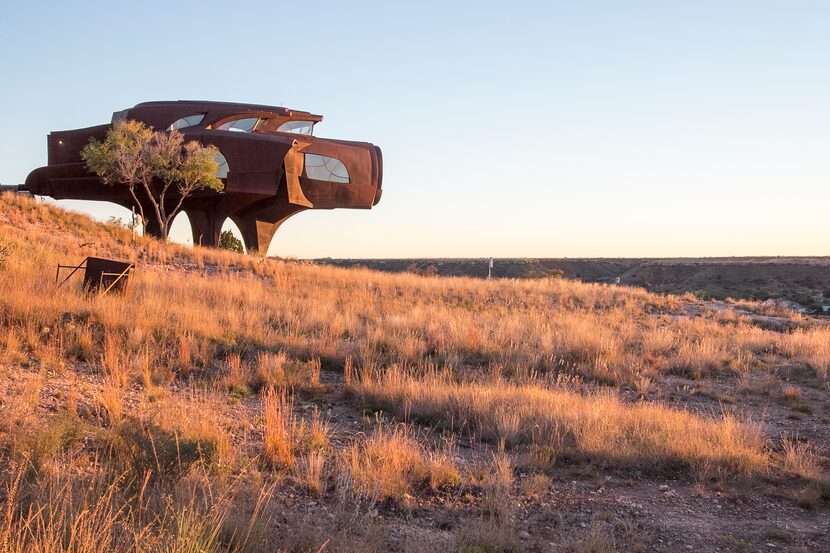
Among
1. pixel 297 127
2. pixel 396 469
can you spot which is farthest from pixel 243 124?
pixel 396 469

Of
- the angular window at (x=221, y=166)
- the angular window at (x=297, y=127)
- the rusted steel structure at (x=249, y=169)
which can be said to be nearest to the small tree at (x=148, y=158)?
the angular window at (x=221, y=166)

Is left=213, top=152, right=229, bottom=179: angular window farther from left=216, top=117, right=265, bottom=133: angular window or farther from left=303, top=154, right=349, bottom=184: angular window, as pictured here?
left=303, top=154, right=349, bottom=184: angular window

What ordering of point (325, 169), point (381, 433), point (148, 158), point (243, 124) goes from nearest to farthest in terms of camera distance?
point (381, 433) < point (148, 158) < point (243, 124) < point (325, 169)

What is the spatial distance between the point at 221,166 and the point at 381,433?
32019mm

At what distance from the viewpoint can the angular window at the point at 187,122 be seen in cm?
3641

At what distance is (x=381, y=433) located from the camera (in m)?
6.42

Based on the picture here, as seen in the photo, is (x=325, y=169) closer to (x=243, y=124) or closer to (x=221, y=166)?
Answer: (x=243, y=124)

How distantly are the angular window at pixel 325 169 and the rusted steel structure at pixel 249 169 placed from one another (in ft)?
0.20

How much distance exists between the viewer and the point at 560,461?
6.46 metres

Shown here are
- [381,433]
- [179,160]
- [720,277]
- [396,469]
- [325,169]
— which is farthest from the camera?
[720,277]

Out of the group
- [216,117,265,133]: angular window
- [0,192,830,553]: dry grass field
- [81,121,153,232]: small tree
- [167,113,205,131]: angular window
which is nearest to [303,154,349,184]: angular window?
[216,117,265,133]: angular window

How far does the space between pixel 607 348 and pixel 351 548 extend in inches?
383

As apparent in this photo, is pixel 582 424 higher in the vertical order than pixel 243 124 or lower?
lower

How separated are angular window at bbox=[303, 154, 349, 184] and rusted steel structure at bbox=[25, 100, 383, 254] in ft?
0.20
